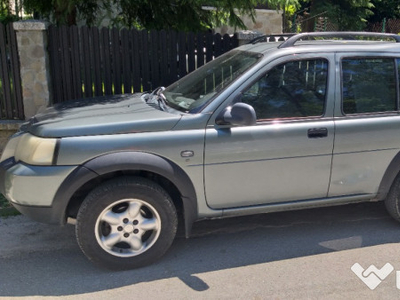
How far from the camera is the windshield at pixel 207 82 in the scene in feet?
11.8

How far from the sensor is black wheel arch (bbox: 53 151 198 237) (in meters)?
3.19

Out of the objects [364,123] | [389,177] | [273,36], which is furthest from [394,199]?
[273,36]

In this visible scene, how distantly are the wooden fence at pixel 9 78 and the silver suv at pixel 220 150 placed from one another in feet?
7.75

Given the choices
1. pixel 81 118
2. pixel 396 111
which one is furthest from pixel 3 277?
pixel 396 111

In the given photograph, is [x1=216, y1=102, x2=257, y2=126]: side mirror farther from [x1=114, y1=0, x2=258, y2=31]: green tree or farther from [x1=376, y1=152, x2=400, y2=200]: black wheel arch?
[x1=114, y1=0, x2=258, y2=31]: green tree

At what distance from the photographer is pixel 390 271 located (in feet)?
11.3

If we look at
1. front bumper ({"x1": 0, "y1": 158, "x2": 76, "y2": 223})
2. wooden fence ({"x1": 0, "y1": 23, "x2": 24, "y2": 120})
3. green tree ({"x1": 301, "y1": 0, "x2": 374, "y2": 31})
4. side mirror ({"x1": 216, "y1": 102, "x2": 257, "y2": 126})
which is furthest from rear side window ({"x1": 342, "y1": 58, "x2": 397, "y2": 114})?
green tree ({"x1": 301, "y1": 0, "x2": 374, "y2": 31})

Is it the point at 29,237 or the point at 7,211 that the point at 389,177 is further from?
the point at 7,211

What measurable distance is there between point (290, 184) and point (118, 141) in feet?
4.83

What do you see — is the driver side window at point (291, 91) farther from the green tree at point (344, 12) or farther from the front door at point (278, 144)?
the green tree at point (344, 12)

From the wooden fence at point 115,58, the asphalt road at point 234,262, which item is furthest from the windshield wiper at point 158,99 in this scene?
the wooden fence at point 115,58

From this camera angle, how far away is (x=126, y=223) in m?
3.38

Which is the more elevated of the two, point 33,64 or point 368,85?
point 33,64

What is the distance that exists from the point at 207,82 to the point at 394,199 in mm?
2060
